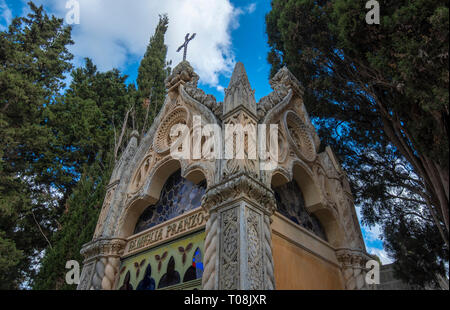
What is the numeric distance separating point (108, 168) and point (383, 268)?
1046cm

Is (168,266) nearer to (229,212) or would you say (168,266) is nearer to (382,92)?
(229,212)

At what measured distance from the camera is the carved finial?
20.0ft

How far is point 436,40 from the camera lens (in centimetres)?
456

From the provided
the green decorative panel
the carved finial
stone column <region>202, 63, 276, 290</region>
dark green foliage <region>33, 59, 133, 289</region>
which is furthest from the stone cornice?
dark green foliage <region>33, 59, 133, 289</region>

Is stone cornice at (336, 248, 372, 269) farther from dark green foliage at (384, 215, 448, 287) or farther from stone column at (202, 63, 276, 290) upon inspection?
stone column at (202, 63, 276, 290)

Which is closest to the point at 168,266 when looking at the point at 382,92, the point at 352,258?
the point at 352,258

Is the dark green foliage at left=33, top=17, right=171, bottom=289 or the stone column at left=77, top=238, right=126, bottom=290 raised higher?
the dark green foliage at left=33, top=17, right=171, bottom=289

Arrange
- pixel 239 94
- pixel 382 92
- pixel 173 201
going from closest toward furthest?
pixel 239 94, pixel 382 92, pixel 173 201

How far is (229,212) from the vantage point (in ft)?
16.3

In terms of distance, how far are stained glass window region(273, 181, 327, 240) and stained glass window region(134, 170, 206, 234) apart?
A: 1652 millimetres

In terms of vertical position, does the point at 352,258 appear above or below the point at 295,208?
below

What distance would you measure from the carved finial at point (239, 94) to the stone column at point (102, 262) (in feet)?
12.6

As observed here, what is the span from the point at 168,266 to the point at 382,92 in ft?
18.6

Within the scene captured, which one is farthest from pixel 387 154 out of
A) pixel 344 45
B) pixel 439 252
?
pixel 344 45
